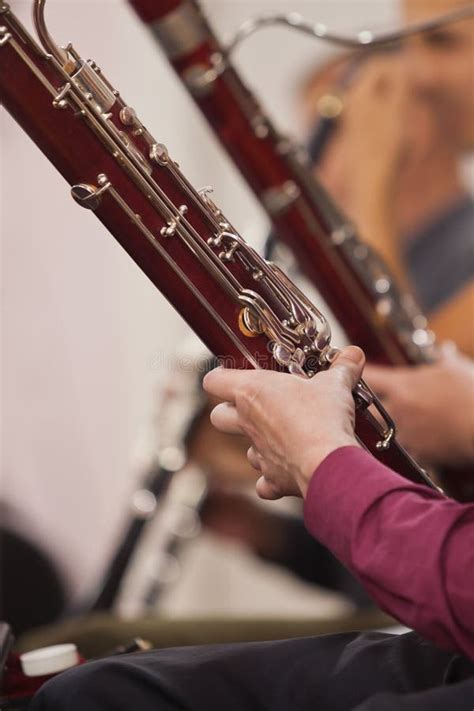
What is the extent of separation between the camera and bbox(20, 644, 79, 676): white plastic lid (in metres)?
0.87

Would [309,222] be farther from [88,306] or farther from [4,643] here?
[88,306]

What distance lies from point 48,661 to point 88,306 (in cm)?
182

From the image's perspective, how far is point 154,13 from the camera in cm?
139

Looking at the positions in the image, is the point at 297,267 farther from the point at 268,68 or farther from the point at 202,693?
the point at 268,68

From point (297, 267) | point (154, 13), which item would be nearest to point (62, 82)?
point (154, 13)

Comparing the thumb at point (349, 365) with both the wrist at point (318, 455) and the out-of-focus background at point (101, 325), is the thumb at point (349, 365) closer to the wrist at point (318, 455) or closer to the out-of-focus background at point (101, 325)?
the wrist at point (318, 455)

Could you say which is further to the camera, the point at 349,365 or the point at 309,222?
the point at 309,222

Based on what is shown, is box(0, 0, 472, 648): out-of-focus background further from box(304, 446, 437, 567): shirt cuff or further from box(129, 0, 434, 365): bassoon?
box(304, 446, 437, 567): shirt cuff

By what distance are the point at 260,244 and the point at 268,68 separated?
1.17 m

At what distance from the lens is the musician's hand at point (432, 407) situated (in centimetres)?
140

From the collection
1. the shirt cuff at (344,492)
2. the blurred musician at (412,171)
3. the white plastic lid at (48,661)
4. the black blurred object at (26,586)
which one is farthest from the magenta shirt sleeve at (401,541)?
the black blurred object at (26,586)

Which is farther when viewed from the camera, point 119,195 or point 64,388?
point 64,388

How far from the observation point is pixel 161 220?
83 cm

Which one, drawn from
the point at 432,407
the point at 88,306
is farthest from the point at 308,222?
the point at 88,306
